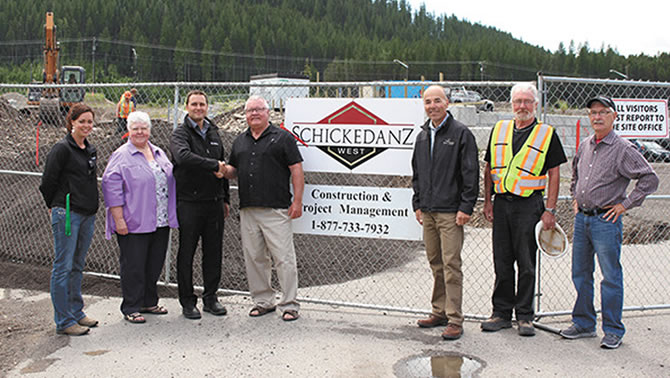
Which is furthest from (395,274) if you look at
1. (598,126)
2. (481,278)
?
(598,126)

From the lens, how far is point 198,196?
18.4 ft

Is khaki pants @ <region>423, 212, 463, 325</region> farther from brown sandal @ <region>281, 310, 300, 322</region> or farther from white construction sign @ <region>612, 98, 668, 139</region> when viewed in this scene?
white construction sign @ <region>612, 98, 668, 139</region>

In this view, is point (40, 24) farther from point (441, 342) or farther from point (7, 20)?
point (441, 342)

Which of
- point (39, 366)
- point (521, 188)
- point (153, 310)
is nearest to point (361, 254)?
point (153, 310)

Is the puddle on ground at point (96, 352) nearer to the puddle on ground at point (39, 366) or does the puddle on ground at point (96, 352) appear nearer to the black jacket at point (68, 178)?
the puddle on ground at point (39, 366)

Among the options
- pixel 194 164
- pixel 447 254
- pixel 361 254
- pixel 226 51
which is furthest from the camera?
pixel 226 51

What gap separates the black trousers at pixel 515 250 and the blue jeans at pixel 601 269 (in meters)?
0.39

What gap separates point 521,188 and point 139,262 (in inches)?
143

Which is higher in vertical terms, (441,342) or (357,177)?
(357,177)

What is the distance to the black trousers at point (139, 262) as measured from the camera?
18.1ft

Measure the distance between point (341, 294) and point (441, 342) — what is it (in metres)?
1.93

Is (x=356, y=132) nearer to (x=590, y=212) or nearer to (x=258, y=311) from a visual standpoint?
(x=258, y=311)

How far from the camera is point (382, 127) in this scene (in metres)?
5.79

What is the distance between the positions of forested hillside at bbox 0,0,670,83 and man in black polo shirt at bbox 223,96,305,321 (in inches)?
4414
